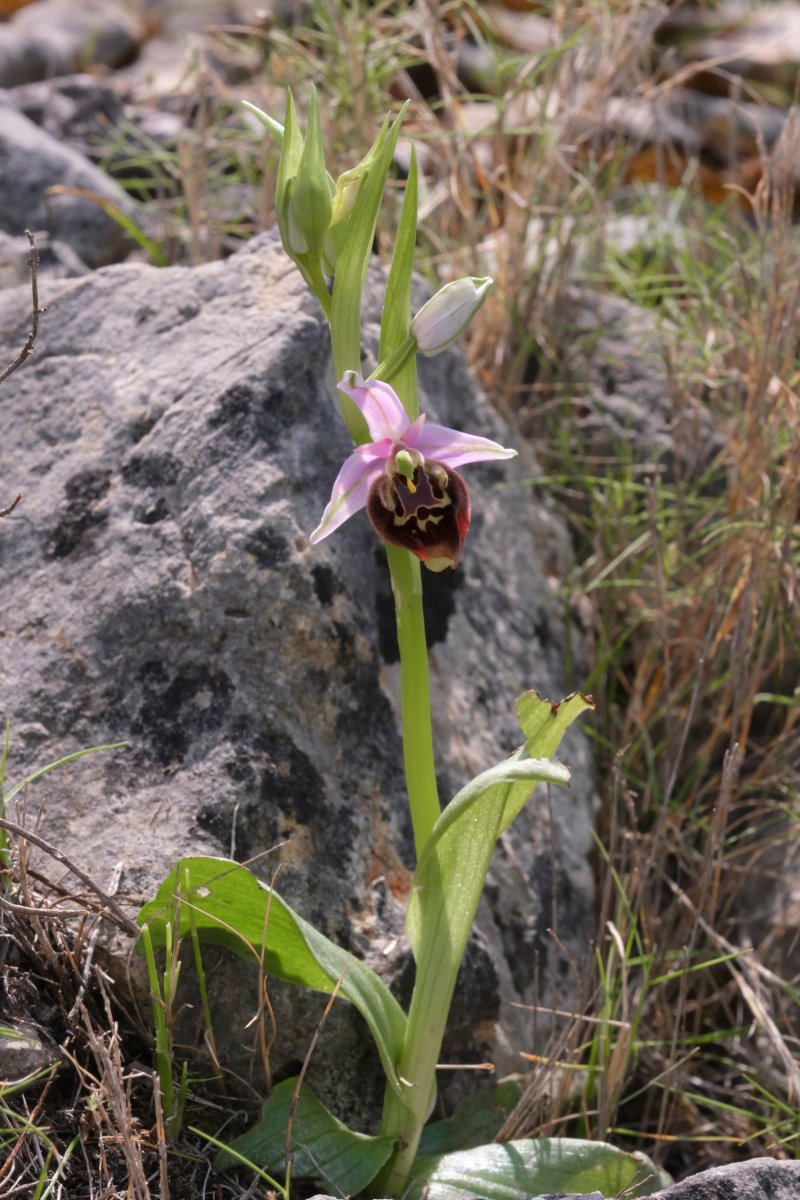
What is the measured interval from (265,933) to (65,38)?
5.64 m

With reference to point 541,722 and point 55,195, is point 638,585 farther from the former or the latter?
point 55,195

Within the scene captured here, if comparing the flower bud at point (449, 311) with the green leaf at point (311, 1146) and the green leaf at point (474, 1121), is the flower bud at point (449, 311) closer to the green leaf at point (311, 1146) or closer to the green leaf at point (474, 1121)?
the green leaf at point (311, 1146)

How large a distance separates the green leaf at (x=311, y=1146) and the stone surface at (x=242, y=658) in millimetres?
98

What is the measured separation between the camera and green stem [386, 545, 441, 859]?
1615 mm

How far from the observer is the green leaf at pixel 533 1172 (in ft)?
5.44

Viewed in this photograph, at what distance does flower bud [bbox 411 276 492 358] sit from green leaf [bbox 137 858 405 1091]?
74cm

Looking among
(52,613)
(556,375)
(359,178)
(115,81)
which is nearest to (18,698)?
(52,613)

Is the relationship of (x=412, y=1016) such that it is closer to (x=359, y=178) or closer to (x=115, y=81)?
(x=359, y=178)

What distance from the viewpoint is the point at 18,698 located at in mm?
1877

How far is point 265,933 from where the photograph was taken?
1551 millimetres

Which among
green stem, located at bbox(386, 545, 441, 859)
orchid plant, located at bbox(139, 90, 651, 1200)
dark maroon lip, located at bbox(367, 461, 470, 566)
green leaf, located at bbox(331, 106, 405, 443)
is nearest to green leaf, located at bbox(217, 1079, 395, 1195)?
orchid plant, located at bbox(139, 90, 651, 1200)

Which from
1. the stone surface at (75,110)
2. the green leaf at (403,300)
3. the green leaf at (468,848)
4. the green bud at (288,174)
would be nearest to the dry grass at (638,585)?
the stone surface at (75,110)

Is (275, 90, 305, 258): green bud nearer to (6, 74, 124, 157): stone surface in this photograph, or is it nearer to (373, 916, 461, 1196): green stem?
(373, 916, 461, 1196): green stem

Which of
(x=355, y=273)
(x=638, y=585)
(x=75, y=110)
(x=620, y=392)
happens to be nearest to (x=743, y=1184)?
(x=355, y=273)
